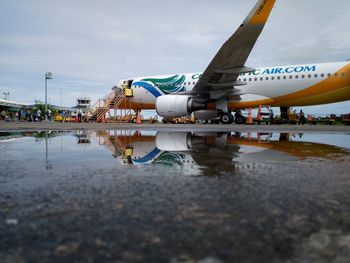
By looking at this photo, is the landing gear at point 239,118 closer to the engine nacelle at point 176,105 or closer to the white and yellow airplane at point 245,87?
the white and yellow airplane at point 245,87

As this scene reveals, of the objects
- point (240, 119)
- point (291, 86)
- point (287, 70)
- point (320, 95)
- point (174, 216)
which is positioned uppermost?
point (287, 70)

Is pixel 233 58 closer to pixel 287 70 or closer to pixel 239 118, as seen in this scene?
pixel 287 70

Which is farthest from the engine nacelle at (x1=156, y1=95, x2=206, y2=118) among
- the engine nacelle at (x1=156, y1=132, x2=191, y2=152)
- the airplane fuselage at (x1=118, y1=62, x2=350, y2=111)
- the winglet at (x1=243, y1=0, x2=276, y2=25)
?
the engine nacelle at (x1=156, y1=132, x2=191, y2=152)

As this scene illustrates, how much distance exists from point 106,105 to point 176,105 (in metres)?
10.1

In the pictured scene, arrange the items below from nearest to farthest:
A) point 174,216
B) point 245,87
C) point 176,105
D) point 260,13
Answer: point 174,216 → point 260,13 → point 176,105 → point 245,87

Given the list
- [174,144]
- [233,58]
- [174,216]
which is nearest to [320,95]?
[233,58]

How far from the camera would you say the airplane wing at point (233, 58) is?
441 inches

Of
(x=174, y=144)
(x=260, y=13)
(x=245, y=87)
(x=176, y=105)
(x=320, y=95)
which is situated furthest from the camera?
(x=245, y=87)

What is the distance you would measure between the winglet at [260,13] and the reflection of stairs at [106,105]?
12.4 metres

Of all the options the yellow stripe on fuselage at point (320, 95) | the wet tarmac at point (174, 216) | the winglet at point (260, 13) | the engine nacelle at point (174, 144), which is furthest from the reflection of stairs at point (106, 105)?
the wet tarmac at point (174, 216)

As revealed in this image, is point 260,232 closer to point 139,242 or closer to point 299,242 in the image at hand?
point 299,242

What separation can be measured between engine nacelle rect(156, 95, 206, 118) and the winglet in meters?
5.16

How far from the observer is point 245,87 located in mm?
17797

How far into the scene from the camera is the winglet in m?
10.9
